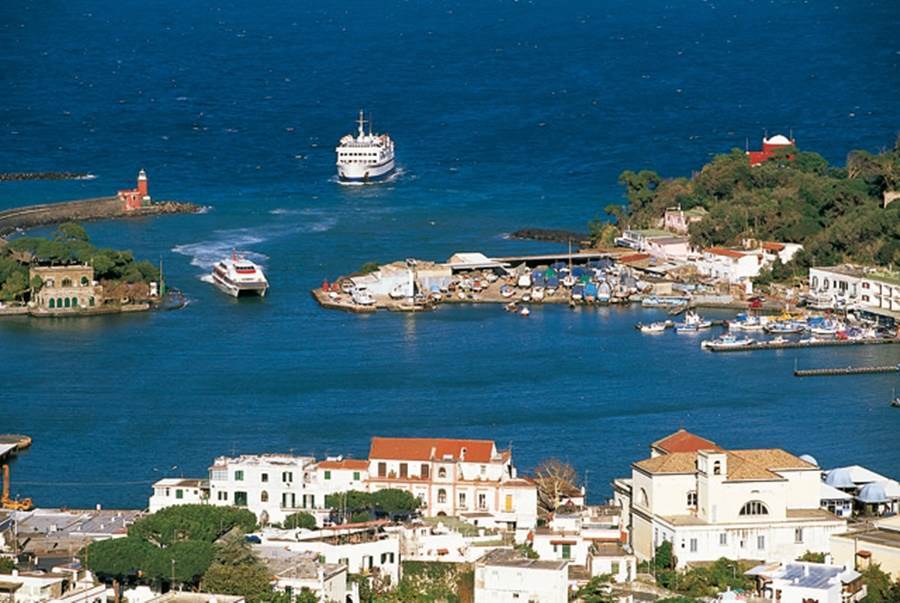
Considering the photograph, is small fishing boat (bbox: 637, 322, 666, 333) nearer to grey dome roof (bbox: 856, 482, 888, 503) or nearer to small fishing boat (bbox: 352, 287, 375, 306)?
small fishing boat (bbox: 352, 287, 375, 306)

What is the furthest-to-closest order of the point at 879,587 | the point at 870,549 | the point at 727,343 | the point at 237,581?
the point at 727,343 < the point at 870,549 < the point at 879,587 < the point at 237,581

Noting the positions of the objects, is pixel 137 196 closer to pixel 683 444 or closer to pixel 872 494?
pixel 683 444

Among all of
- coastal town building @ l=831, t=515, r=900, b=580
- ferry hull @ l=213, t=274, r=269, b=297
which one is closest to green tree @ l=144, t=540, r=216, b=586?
coastal town building @ l=831, t=515, r=900, b=580

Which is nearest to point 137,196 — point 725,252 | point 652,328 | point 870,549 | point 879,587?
point 725,252

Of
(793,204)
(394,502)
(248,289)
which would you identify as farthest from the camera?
(793,204)

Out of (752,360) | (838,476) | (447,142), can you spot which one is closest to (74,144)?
(447,142)

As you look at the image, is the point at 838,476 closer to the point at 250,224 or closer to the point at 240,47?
the point at 250,224

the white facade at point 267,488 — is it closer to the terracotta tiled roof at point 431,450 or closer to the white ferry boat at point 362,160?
the terracotta tiled roof at point 431,450
